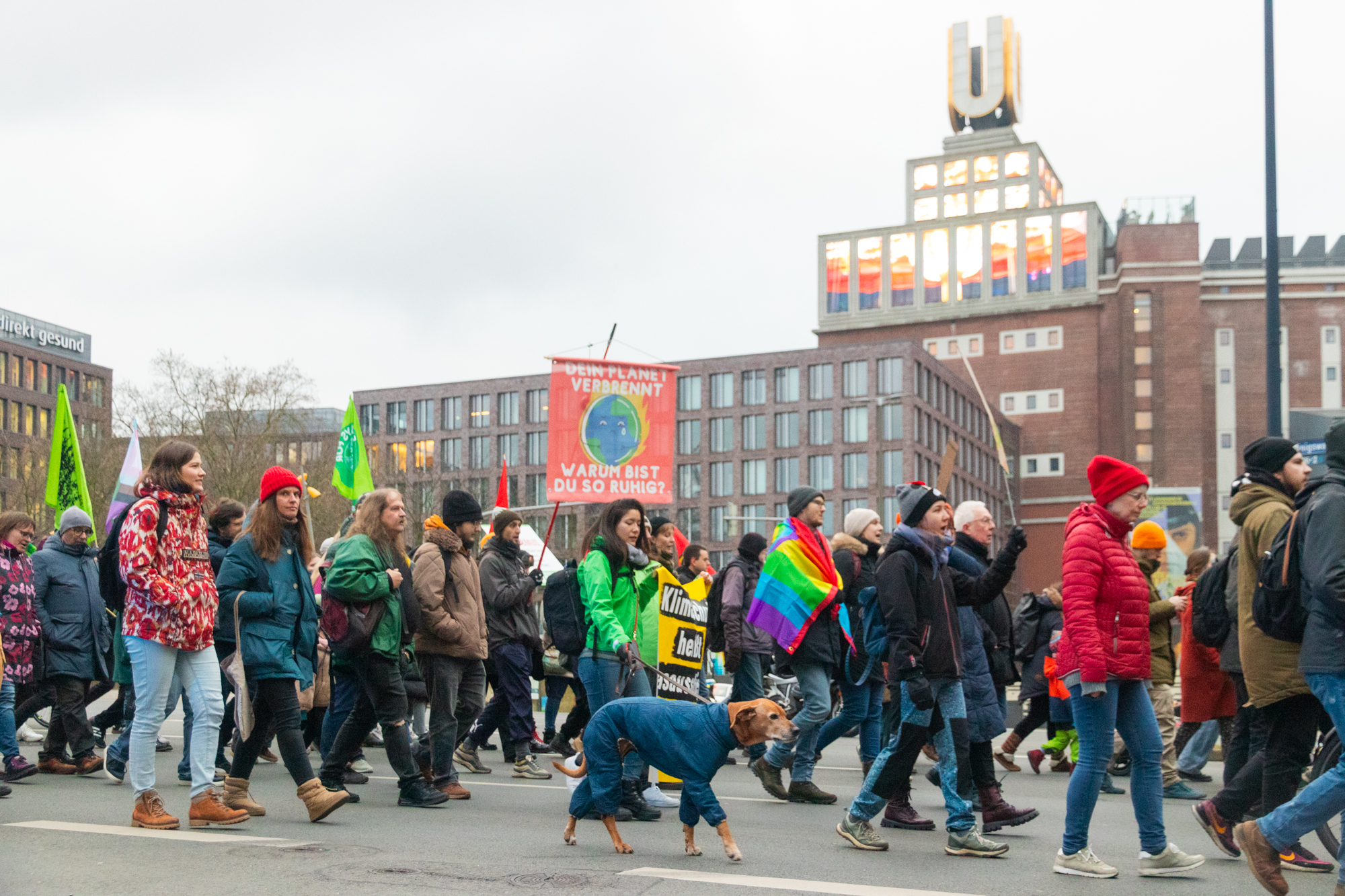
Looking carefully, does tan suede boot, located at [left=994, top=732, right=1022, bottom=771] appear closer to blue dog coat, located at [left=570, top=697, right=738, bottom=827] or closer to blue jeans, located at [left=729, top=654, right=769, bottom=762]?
blue jeans, located at [left=729, top=654, right=769, bottom=762]

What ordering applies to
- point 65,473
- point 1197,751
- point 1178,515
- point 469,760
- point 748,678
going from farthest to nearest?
point 1178,515
point 65,473
point 469,760
point 1197,751
point 748,678

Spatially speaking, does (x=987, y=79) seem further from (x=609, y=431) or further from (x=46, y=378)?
(x=609, y=431)

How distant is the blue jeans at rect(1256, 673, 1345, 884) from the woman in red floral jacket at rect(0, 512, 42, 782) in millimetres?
7940

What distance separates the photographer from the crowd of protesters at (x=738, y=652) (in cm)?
649

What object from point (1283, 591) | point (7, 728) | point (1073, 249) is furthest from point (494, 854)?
point (1073, 249)

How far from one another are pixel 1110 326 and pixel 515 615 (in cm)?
10175

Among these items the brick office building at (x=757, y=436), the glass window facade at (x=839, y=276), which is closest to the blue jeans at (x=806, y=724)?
the brick office building at (x=757, y=436)

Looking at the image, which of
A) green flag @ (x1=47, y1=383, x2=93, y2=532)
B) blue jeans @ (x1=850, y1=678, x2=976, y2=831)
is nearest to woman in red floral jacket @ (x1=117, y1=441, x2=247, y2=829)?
blue jeans @ (x1=850, y1=678, x2=976, y2=831)

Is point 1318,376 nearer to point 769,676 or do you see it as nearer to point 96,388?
point 96,388

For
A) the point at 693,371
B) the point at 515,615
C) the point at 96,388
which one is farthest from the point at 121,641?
the point at 96,388

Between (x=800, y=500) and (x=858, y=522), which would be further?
(x=858, y=522)

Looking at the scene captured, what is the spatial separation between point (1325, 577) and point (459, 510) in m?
5.61

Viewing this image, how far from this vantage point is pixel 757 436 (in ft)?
315

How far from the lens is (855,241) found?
115250mm
